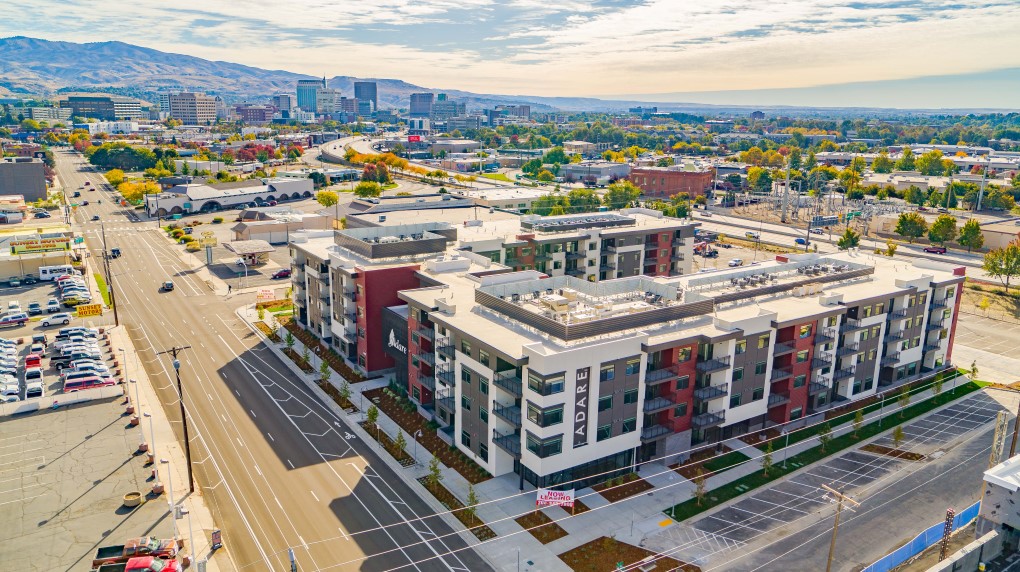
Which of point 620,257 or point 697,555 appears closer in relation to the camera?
point 697,555

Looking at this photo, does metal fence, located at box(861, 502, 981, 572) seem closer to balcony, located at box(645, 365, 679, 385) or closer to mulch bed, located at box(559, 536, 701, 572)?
mulch bed, located at box(559, 536, 701, 572)

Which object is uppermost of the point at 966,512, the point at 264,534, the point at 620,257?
the point at 620,257

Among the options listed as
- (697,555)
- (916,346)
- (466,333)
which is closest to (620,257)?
(916,346)

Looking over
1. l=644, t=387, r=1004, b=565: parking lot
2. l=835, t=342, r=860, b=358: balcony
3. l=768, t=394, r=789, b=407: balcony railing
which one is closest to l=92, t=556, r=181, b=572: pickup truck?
l=644, t=387, r=1004, b=565: parking lot

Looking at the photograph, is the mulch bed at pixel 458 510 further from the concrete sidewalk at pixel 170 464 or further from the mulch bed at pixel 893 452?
the mulch bed at pixel 893 452

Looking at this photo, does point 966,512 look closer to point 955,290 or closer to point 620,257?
point 955,290

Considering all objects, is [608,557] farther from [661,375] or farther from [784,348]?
[784,348]

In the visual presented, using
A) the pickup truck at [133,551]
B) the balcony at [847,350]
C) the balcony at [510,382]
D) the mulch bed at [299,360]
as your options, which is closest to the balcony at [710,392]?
the balcony at [510,382]

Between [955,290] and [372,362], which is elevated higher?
[955,290]

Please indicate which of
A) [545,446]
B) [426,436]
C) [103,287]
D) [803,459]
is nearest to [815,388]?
[803,459]
